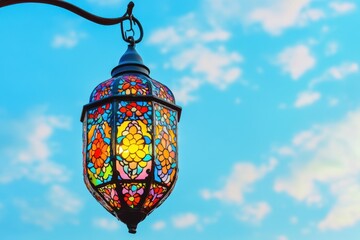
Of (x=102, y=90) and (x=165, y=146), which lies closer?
(x=165, y=146)

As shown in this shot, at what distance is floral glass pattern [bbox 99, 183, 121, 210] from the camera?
3320 mm

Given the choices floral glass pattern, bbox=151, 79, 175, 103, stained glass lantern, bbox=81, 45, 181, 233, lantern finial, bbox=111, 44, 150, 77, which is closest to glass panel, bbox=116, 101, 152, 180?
stained glass lantern, bbox=81, 45, 181, 233

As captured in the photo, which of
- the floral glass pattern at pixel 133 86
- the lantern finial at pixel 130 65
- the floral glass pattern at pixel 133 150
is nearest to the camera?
the floral glass pattern at pixel 133 150

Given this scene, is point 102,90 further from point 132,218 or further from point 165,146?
point 132,218

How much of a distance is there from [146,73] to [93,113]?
0.39m

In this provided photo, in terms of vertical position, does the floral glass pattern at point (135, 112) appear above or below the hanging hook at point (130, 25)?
below

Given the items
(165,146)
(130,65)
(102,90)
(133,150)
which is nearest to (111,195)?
(133,150)

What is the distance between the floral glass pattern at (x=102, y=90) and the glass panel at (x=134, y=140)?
13 cm

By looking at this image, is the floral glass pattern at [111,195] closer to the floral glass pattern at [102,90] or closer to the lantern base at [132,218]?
the lantern base at [132,218]

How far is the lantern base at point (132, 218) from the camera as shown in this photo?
3350mm

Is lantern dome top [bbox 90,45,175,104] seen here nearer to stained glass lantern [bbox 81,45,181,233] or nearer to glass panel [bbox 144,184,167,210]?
stained glass lantern [bbox 81,45,181,233]

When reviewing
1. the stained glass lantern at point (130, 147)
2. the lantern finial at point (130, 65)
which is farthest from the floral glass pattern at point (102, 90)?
the lantern finial at point (130, 65)

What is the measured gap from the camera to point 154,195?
336 cm

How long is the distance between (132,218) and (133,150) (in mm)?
340
